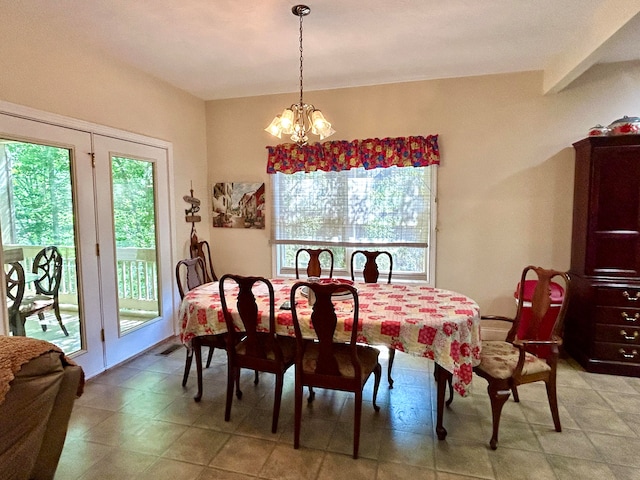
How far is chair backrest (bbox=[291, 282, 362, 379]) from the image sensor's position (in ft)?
6.36

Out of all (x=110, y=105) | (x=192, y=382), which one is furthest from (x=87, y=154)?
(x=192, y=382)

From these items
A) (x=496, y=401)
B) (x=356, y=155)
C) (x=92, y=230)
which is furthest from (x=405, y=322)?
(x=92, y=230)

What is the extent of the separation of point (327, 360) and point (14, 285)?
2120 millimetres

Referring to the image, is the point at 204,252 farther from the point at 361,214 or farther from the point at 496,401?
the point at 496,401

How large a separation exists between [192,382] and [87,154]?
1949 millimetres

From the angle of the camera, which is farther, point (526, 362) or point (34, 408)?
point (526, 362)

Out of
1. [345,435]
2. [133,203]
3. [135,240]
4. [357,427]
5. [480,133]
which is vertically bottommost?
[345,435]

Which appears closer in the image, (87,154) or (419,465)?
(419,465)

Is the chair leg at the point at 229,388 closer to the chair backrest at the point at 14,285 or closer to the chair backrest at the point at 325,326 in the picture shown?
the chair backrest at the point at 325,326

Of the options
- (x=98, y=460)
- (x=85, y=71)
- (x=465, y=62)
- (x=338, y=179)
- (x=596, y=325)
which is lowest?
(x=98, y=460)

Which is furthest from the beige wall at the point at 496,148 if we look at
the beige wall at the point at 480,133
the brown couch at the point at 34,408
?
the brown couch at the point at 34,408

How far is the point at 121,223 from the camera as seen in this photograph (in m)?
3.30

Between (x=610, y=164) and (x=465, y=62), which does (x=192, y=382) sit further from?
(x=610, y=164)

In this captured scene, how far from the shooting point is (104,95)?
3.04m
